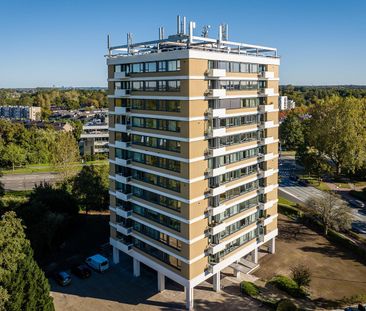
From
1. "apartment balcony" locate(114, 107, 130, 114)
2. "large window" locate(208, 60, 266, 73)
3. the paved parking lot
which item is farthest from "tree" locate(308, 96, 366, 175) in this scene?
"apartment balcony" locate(114, 107, 130, 114)

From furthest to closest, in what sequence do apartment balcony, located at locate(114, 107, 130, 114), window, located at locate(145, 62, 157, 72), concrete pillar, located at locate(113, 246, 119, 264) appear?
concrete pillar, located at locate(113, 246, 119, 264), apartment balcony, located at locate(114, 107, 130, 114), window, located at locate(145, 62, 157, 72)

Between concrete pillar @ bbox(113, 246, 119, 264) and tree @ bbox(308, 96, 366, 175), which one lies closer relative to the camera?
concrete pillar @ bbox(113, 246, 119, 264)

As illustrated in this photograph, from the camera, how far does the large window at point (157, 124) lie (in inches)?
1618

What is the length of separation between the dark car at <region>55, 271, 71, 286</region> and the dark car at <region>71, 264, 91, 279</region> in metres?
1.61

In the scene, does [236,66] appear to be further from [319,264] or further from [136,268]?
[319,264]

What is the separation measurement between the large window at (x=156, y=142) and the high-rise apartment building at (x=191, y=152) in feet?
0.40

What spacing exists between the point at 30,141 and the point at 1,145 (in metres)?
10.7

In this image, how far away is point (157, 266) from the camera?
4494 centimetres

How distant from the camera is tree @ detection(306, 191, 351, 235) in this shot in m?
59.8

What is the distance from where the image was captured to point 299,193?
89812 mm

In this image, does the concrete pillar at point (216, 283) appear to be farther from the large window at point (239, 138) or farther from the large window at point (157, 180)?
the large window at point (239, 138)

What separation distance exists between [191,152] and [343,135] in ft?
243

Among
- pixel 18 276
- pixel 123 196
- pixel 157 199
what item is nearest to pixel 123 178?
pixel 123 196

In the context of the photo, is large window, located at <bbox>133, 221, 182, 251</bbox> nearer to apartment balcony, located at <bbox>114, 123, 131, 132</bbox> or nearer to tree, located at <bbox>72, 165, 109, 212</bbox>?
apartment balcony, located at <bbox>114, 123, 131, 132</bbox>
